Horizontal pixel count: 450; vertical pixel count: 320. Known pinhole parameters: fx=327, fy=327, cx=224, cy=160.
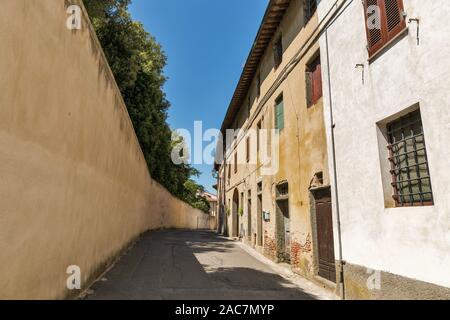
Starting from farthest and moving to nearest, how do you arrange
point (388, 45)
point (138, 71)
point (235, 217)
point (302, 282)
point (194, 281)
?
point (235, 217) → point (138, 71) → point (302, 282) → point (194, 281) → point (388, 45)

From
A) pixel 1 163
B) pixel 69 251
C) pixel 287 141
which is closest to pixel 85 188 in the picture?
pixel 69 251

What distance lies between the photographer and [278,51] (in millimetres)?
11453

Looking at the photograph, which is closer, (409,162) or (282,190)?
(409,162)

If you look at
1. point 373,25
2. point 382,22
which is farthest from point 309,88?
point 382,22

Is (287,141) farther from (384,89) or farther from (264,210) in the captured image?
(384,89)

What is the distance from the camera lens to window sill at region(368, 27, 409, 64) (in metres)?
4.71

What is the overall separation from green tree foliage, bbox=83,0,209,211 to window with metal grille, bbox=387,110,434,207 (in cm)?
1294

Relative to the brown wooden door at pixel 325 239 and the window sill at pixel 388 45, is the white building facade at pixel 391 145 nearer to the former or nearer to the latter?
the window sill at pixel 388 45

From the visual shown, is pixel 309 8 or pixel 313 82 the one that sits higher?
pixel 309 8

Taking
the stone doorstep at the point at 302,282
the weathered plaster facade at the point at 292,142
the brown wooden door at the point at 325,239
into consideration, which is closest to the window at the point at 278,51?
the weathered plaster facade at the point at 292,142

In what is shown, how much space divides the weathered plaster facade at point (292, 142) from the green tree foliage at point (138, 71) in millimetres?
6553

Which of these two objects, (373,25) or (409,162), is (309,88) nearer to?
(373,25)

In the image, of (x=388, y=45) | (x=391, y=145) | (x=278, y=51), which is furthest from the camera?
(x=278, y=51)

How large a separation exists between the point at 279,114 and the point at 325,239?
195 inches
